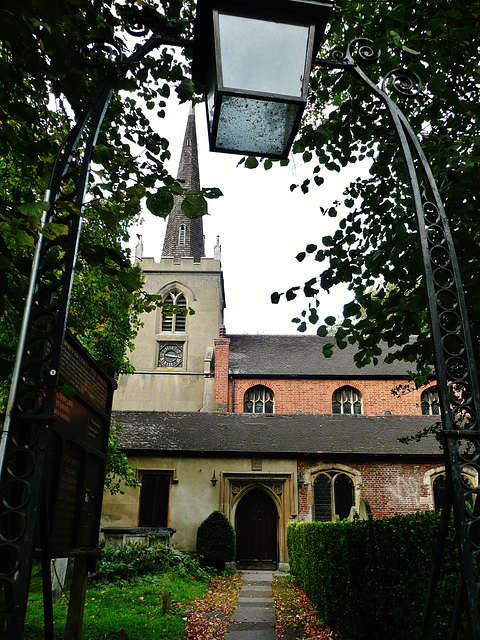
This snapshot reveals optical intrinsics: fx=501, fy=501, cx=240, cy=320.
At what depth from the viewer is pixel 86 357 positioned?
13.2 ft

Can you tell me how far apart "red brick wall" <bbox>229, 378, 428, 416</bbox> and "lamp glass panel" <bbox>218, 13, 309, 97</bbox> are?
2415cm

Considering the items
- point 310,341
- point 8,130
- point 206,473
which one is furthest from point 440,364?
point 310,341

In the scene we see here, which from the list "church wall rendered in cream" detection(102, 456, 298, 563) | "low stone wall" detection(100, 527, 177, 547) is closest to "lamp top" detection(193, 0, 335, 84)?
"low stone wall" detection(100, 527, 177, 547)

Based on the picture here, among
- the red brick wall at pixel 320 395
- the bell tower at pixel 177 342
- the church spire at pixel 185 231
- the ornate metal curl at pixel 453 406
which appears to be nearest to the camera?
the ornate metal curl at pixel 453 406

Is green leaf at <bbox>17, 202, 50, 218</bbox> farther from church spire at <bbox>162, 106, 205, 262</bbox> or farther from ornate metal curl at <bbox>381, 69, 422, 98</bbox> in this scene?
church spire at <bbox>162, 106, 205, 262</bbox>

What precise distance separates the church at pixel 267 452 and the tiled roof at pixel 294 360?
0.11m

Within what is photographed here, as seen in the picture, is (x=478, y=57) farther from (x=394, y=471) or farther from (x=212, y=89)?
(x=394, y=471)

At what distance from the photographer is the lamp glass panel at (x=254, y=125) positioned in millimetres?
2512

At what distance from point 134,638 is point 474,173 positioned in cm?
682

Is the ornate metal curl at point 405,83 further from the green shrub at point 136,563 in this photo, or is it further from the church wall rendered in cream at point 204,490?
the church wall rendered in cream at point 204,490

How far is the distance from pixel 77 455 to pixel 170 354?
25371 millimetres

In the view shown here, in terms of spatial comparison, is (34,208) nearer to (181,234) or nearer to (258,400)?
(258,400)

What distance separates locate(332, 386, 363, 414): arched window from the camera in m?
26.1

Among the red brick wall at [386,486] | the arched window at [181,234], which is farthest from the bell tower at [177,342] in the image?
the red brick wall at [386,486]
